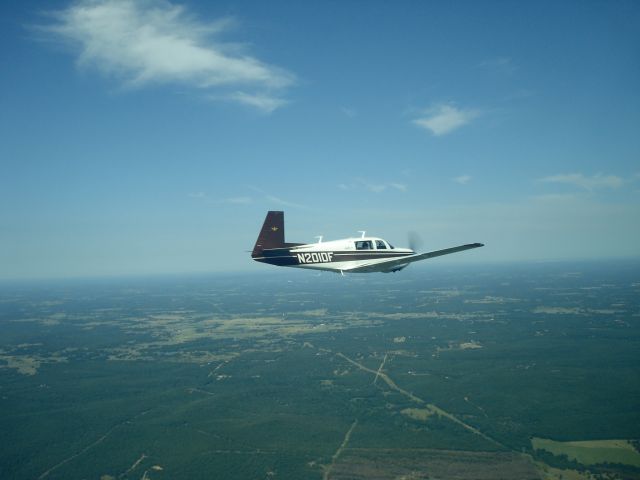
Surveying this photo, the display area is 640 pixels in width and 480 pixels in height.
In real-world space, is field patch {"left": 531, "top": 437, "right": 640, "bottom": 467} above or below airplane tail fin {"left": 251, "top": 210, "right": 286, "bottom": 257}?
below

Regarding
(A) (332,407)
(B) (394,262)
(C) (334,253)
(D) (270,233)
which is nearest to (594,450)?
(A) (332,407)

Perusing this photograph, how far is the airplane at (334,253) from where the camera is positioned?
22656 mm

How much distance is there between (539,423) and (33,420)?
108739 mm

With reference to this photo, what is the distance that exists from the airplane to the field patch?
214 feet

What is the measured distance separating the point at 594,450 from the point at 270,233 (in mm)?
76903

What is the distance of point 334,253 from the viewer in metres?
24.5

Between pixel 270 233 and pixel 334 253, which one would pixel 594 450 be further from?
pixel 270 233

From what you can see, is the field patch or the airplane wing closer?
the airplane wing

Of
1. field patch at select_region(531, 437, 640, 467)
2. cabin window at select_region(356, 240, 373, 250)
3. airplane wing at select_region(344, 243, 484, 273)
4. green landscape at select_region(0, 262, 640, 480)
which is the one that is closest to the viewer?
airplane wing at select_region(344, 243, 484, 273)

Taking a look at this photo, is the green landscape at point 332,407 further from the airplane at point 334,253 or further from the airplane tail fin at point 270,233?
the airplane tail fin at point 270,233

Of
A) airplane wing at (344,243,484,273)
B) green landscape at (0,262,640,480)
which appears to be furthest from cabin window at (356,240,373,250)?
green landscape at (0,262,640,480)

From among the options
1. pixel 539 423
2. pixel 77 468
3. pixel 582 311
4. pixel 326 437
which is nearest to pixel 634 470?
pixel 539 423

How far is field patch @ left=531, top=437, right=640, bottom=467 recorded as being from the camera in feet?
215

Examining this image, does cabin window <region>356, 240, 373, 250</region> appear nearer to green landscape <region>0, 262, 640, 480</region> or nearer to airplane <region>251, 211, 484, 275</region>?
airplane <region>251, 211, 484, 275</region>
